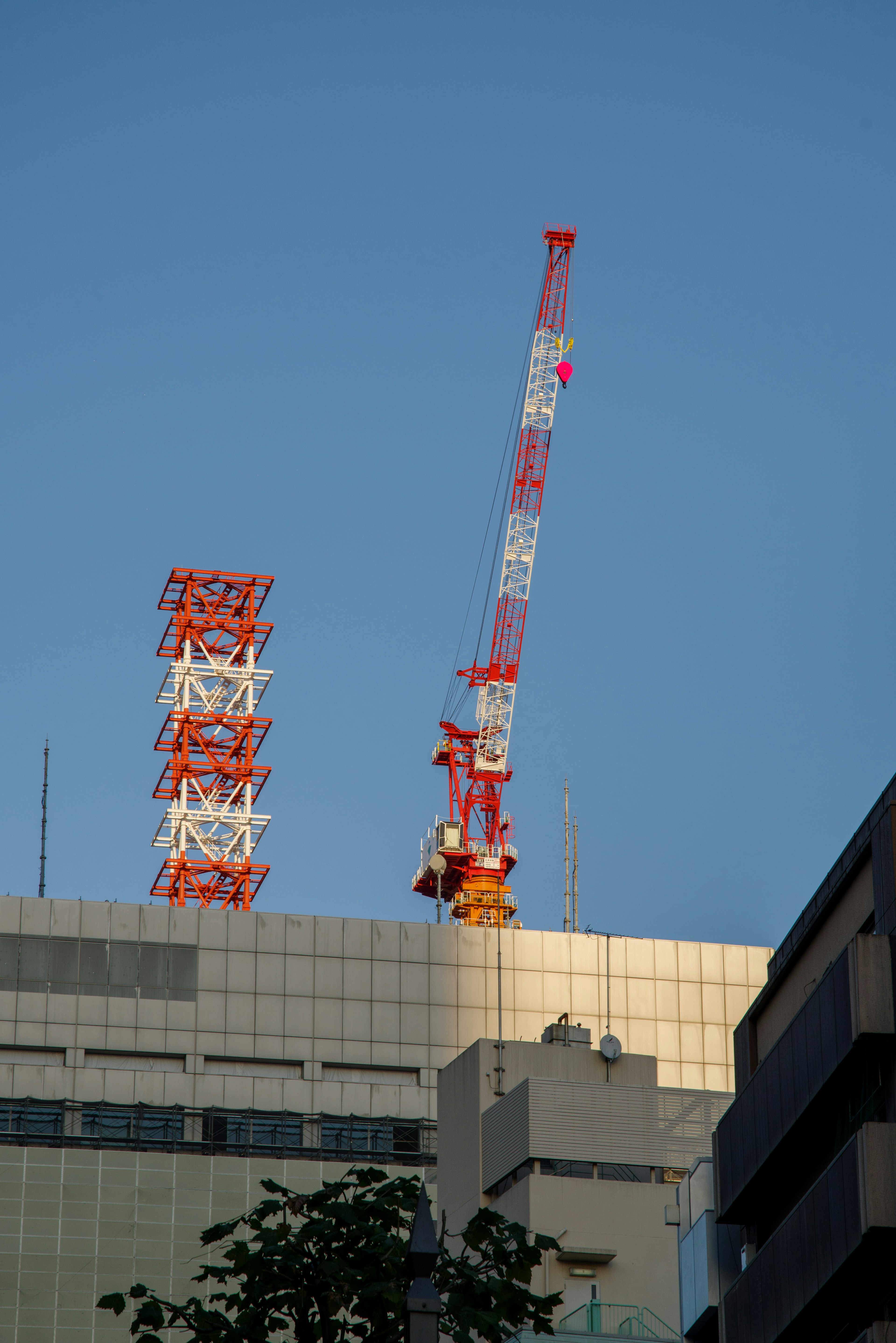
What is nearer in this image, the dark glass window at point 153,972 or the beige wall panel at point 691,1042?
the dark glass window at point 153,972

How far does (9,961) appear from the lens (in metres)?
105

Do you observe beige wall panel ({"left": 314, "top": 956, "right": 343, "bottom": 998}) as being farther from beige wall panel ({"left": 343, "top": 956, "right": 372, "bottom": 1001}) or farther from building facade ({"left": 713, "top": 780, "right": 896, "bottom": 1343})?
building facade ({"left": 713, "top": 780, "right": 896, "bottom": 1343})

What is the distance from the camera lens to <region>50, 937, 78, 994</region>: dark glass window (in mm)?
104938

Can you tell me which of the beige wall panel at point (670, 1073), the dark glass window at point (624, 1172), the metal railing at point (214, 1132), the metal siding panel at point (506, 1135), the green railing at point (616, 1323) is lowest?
the green railing at point (616, 1323)

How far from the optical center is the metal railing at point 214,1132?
99625 mm

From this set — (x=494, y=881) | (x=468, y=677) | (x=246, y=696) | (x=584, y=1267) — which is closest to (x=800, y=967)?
(x=584, y=1267)

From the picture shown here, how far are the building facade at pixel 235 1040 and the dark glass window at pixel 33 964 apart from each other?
0.10 meters

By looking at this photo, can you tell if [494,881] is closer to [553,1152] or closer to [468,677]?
[468,677]

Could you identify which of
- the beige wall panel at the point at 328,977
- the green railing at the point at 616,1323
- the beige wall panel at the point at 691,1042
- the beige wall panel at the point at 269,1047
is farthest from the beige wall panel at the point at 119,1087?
the green railing at the point at 616,1323

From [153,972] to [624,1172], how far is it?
46953 millimetres

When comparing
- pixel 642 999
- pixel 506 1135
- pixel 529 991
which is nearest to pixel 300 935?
pixel 529 991

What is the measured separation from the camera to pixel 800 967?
43.8 metres

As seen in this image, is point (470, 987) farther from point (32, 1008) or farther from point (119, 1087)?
point (32, 1008)

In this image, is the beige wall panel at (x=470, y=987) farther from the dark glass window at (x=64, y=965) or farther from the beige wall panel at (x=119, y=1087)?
the dark glass window at (x=64, y=965)
